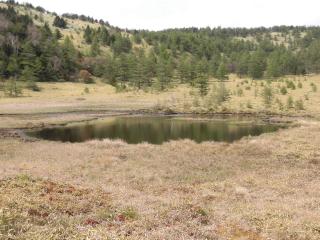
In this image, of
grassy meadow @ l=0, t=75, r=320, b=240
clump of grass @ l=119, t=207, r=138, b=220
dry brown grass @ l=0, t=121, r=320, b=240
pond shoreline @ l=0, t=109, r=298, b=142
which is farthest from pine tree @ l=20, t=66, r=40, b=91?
clump of grass @ l=119, t=207, r=138, b=220

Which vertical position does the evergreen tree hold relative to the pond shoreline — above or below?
above

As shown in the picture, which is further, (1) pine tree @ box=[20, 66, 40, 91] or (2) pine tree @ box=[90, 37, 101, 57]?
(2) pine tree @ box=[90, 37, 101, 57]

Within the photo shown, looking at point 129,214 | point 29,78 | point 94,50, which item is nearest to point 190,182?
point 129,214

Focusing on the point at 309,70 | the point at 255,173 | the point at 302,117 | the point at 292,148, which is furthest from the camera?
the point at 309,70

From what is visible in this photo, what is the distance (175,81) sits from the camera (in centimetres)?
14638

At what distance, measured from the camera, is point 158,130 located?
57.2m

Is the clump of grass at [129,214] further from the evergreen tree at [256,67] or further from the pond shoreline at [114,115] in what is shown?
the evergreen tree at [256,67]

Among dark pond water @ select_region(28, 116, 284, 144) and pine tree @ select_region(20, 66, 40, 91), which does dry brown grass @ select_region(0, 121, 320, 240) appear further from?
pine tree @ select_region(20, 66, 40, 91)

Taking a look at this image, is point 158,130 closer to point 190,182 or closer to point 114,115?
point 114,115

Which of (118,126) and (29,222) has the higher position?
(29,222)

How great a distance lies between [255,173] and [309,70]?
5985 inches

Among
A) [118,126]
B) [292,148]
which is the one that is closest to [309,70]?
[118,126]

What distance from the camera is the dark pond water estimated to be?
50.0 m

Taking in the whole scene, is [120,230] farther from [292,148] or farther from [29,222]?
[292,148]
